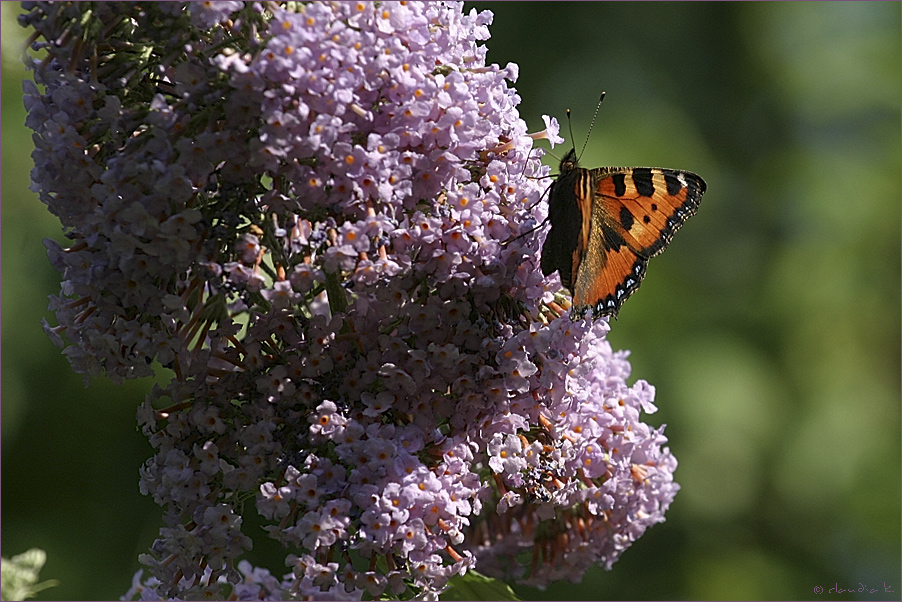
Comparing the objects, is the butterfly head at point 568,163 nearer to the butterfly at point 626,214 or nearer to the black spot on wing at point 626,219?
the butterfly at point 626,214

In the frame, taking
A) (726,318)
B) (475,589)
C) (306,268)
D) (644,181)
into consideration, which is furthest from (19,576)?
(726,318)

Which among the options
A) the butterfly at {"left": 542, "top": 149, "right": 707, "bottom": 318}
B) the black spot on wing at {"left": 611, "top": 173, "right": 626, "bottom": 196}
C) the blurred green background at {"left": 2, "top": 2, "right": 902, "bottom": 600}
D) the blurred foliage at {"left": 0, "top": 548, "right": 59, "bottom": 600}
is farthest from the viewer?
the blurred green background at {"left": 2, "top": 2, "right": 902, "bottom": 600}

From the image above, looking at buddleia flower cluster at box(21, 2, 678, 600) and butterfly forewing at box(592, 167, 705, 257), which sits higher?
butterfly forewing at box(592, 167, 705, 257)

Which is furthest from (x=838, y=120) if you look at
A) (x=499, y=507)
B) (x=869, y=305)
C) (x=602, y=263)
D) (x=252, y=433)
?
(x=252, y=433)

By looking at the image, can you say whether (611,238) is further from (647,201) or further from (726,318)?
(726,318)

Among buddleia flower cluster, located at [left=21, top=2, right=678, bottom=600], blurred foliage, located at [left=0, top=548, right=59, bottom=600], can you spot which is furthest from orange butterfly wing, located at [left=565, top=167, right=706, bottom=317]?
blurred foliage, located at [left=0, top=548, right=59, bottom=600]

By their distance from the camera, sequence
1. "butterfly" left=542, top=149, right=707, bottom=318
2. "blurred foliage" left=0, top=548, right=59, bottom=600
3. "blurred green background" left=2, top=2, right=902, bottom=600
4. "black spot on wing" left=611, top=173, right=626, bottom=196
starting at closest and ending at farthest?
1. "blurred foliage" left=0, top=548, right=59, bottom=600
2. "butterfly" left=542, top=149, right=707, bottom=318
3. "black spot on wing" left=611, top=173, right=626, bottom=196
4. "blurred green background" left=2, top=2, right=902, bottom=600

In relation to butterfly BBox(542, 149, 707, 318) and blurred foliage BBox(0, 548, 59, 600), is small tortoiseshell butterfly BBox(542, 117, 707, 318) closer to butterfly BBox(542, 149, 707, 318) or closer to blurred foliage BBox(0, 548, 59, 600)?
butterfly BBox(542, 149, 707, 318)
